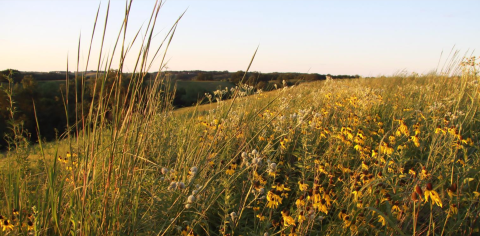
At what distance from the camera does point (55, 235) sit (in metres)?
Answer: 1.31

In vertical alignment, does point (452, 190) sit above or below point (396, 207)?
above

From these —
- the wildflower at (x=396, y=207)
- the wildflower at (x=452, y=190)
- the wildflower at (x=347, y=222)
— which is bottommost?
the wildflower at (x=347, y=222)

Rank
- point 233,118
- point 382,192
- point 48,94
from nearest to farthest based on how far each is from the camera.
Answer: point 382,192 → point 233,118 → point 48,94

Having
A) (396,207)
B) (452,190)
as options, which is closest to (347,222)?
(396,207)

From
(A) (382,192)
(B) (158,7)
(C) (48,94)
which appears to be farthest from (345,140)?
(C) (48,94)

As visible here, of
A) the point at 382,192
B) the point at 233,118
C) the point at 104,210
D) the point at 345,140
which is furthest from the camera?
the point at 233,118

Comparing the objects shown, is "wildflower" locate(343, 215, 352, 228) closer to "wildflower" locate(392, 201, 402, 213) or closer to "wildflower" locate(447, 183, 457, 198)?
"wildflower" locate(392, 201, 402, 213)

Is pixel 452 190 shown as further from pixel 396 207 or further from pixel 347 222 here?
pixel 347 222

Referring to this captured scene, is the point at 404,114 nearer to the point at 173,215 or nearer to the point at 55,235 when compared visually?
the point at 173,215

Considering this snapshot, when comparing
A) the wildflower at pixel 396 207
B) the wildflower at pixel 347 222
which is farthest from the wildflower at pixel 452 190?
the wildflower at pixel 347 222

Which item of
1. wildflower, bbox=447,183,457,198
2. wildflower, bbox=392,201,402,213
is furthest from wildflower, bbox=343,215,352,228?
wildflower, bbox=447,183,457,198

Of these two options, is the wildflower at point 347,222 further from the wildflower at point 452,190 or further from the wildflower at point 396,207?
the wildflower at point 452,190

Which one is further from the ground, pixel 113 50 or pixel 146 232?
pixel 113 50

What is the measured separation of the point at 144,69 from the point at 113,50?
150 millimetres
